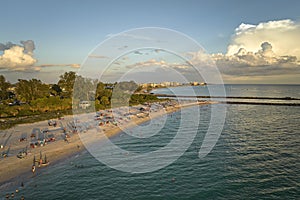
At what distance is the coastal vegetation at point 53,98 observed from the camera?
66.1 metres

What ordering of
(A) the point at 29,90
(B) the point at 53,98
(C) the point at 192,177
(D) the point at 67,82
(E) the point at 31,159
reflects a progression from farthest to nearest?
(D) the point at 67,82 < (A) the point at 29,90 < (B) the point at 53,98 < (E) the point at 31,159 < (C) the point at 192,177

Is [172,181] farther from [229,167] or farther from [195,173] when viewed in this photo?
[229,167]

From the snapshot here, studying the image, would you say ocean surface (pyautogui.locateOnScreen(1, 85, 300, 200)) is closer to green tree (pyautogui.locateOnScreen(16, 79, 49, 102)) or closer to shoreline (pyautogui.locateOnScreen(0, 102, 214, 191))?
shoreline (pyautogui.locateOnScreen(0, 102, 214, 191))

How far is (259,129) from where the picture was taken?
49.1m

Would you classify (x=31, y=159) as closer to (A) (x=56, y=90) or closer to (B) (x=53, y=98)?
(B) (x=53, y=98)

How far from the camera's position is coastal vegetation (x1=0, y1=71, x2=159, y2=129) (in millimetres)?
66125

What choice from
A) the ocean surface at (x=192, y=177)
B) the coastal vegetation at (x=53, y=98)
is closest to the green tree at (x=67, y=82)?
the coastal vegetation at (x=53, y=98)

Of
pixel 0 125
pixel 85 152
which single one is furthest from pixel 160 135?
pixel 0 125

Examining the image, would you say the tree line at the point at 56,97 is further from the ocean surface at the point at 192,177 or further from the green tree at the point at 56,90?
the ocean surface at the point at 192,177

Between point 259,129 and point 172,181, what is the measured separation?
33868 millimetres

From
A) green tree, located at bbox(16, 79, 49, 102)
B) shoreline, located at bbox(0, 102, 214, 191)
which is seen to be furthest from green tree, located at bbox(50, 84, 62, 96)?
shoreline, located at bbox(0, 102, 214, 191)

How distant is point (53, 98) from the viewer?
77.0m

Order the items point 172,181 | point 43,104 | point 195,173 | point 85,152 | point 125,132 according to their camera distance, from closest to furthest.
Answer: point 172,181 < point 195,173 < point 85,152 < point 125,132 < point 43,104

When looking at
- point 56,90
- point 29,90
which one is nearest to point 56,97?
point 29,90
